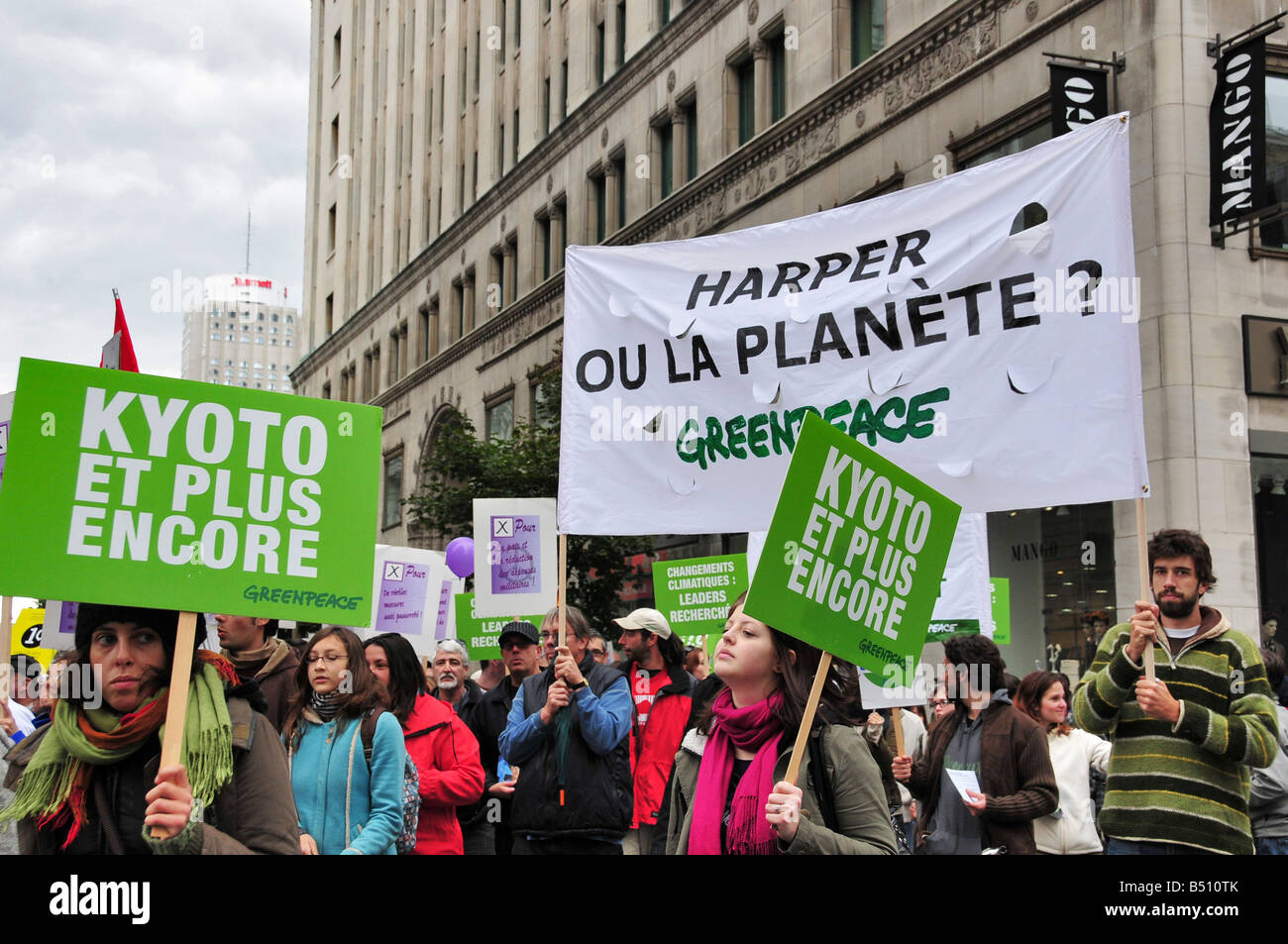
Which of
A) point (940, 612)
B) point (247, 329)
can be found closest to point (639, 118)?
point (940, 612)

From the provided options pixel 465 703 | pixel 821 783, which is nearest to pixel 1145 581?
pixel 821 783

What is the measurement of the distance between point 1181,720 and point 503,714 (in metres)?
5.27

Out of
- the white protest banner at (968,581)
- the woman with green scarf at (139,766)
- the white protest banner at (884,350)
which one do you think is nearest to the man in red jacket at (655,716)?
the white protest banner at (968,581)

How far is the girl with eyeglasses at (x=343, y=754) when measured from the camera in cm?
507

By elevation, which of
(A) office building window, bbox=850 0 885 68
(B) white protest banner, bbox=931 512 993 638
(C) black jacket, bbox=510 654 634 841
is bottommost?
(C) black jacket, bbox=510 654 634 841

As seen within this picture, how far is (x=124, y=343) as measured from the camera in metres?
5.11

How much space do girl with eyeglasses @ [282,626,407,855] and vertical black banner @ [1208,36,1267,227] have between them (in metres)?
13.3

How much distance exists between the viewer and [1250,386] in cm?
1593

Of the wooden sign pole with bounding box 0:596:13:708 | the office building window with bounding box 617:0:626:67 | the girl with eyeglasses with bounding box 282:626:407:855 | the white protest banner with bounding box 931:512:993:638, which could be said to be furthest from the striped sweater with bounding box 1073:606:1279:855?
the office building window with bounding box 617:0:626:67

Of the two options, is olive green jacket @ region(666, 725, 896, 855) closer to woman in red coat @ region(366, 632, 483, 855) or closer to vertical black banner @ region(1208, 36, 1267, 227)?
woman in red coat @ region(366, 632, 483, 855)

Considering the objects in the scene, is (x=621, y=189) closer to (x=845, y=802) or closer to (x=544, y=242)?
(x=544, y=242)

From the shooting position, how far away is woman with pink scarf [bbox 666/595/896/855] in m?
3.53

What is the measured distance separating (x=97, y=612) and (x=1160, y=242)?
14.9 meters
